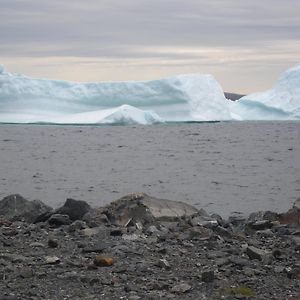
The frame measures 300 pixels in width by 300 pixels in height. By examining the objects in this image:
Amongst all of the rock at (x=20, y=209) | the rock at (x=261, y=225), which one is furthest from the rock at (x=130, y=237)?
the rock at (x=20, y=209)

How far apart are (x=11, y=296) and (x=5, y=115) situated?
42.6 metres

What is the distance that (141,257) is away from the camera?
20.9 feet

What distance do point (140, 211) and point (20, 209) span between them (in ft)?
Result: 6.12

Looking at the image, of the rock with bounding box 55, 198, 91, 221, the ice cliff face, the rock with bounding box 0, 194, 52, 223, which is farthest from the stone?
the ice cliff face

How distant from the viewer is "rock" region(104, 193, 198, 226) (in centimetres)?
923

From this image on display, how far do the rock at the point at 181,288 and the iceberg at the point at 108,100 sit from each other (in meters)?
38.4

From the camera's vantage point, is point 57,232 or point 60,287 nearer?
point 60,287

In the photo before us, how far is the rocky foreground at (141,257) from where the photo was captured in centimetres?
533

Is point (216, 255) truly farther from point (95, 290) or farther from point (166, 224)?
point (166, 224)

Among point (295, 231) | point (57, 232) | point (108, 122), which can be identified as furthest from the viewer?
point (108, 122)

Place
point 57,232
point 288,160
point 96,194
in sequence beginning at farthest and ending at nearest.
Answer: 1. point 288,160
2. point 96,194
3. point 57,232

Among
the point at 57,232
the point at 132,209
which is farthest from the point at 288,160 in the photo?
the point at 57,232

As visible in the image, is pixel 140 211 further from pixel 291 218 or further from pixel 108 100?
pixel 108 100

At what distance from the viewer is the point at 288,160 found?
24.1m
